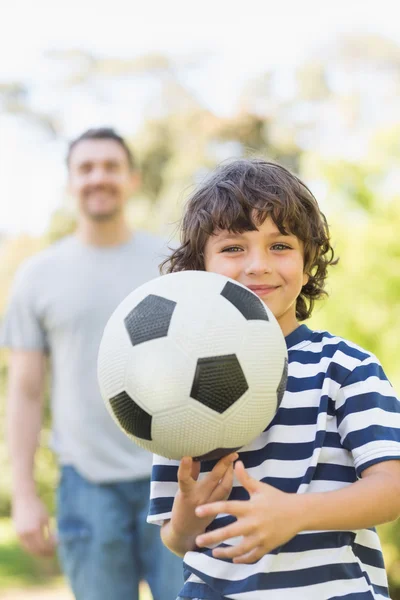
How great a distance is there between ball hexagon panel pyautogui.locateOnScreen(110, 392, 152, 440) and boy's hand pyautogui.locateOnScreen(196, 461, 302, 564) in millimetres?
271

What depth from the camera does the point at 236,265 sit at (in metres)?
2.44

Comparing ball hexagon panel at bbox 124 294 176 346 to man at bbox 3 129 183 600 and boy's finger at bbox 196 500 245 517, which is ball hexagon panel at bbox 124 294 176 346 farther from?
man at bbox 3 129 183 600

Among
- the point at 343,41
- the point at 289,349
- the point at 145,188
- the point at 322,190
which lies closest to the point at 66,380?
the point at 289,349

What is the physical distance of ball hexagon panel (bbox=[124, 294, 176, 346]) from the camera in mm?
2131

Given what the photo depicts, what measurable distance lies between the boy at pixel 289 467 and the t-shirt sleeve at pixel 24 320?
7.34 ft

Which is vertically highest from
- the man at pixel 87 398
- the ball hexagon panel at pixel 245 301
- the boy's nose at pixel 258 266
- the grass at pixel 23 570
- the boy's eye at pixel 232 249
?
Result: the boy's eye at pixel 232 249

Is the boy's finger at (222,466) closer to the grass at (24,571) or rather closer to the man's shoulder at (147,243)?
the man's shoulder at (147,243)

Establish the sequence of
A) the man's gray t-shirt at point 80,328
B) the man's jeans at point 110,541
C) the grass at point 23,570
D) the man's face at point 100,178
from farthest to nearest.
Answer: the grass at point 23,570, the man's face at point 100,178, the man's gray t-shirt at point 80,328, the man's jeans at point 110,541

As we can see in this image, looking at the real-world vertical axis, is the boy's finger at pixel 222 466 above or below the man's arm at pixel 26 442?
above

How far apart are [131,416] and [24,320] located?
2664 millimetres

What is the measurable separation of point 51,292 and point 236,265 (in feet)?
7.83

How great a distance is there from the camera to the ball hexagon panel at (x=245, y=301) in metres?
2.17

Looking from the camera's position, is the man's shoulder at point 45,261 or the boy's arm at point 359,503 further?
the man's shoulder at point 45,261

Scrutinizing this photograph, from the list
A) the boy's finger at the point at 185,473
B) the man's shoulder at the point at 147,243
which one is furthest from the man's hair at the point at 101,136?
the boy's finger at the point at 185,473
